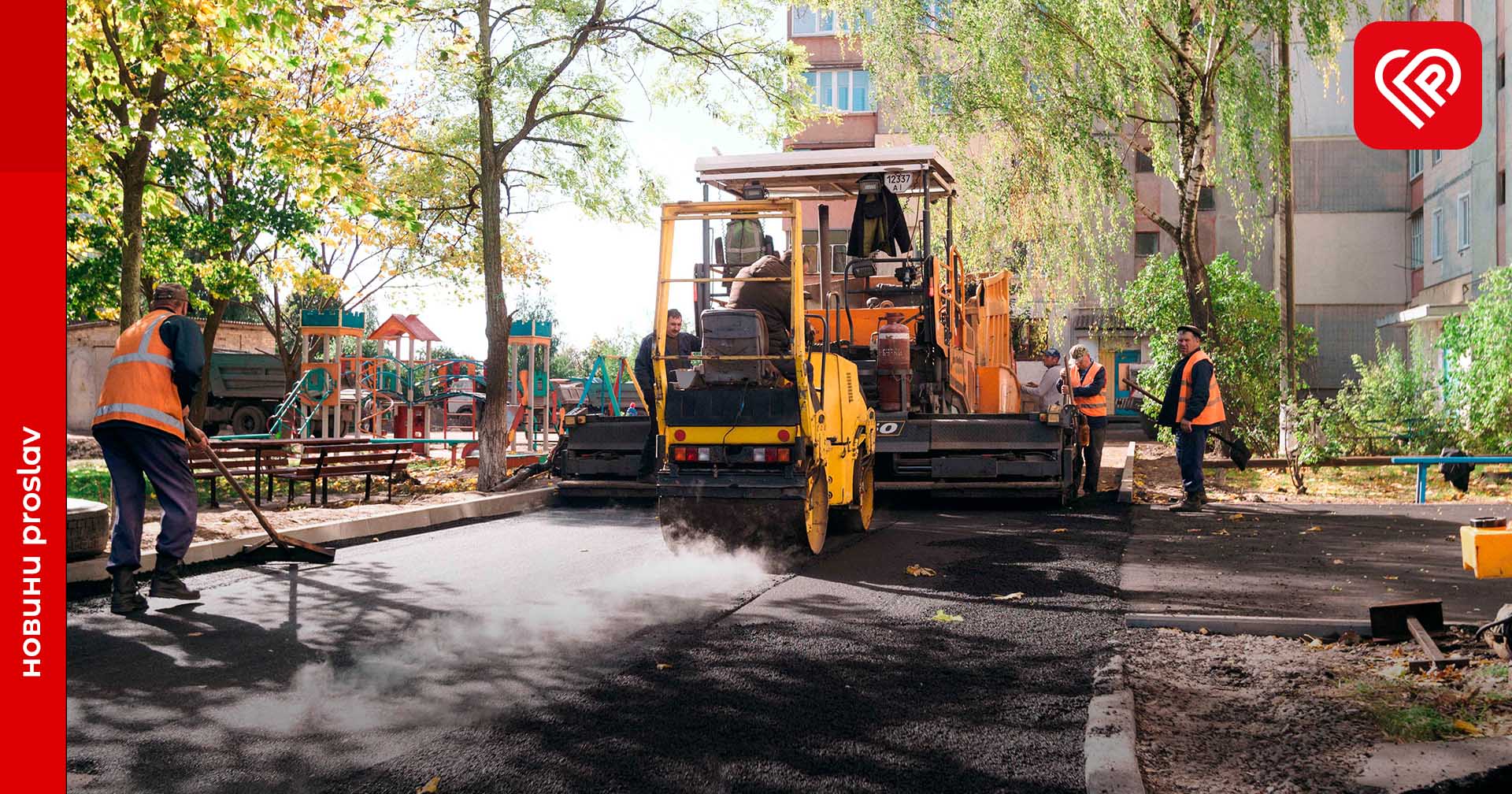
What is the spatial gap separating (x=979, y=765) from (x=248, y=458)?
34.2 feet

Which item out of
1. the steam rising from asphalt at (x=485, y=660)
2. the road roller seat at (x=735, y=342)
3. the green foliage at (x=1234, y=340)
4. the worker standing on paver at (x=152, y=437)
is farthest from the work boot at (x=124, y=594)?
the green foliage at (x=1234, y=340)

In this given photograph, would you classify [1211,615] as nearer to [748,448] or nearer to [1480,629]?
[1480,629]

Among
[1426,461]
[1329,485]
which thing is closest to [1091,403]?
[1329,485]

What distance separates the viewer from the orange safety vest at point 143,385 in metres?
7.23

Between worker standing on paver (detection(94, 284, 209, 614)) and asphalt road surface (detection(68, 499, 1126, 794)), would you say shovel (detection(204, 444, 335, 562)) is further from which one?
worker standing on paver (detection(94, 284, 209, 614))

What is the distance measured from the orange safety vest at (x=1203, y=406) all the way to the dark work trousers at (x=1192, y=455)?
98 millimetres

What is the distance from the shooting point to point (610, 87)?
17.4 metres

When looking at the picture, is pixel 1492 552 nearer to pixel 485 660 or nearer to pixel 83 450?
pixel 485 660

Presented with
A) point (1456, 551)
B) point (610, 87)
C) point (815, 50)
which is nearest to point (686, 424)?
point (1456, 551)

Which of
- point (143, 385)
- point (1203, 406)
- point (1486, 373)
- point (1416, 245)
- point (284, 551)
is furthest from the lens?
point (1416, 245)

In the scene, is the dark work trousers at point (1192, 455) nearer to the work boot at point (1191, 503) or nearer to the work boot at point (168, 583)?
A: the work boot at point (1191, 503)

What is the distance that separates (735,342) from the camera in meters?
8.73

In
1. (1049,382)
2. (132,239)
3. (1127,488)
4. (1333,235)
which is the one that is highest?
(1333,235)

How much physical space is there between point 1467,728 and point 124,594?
683cm
